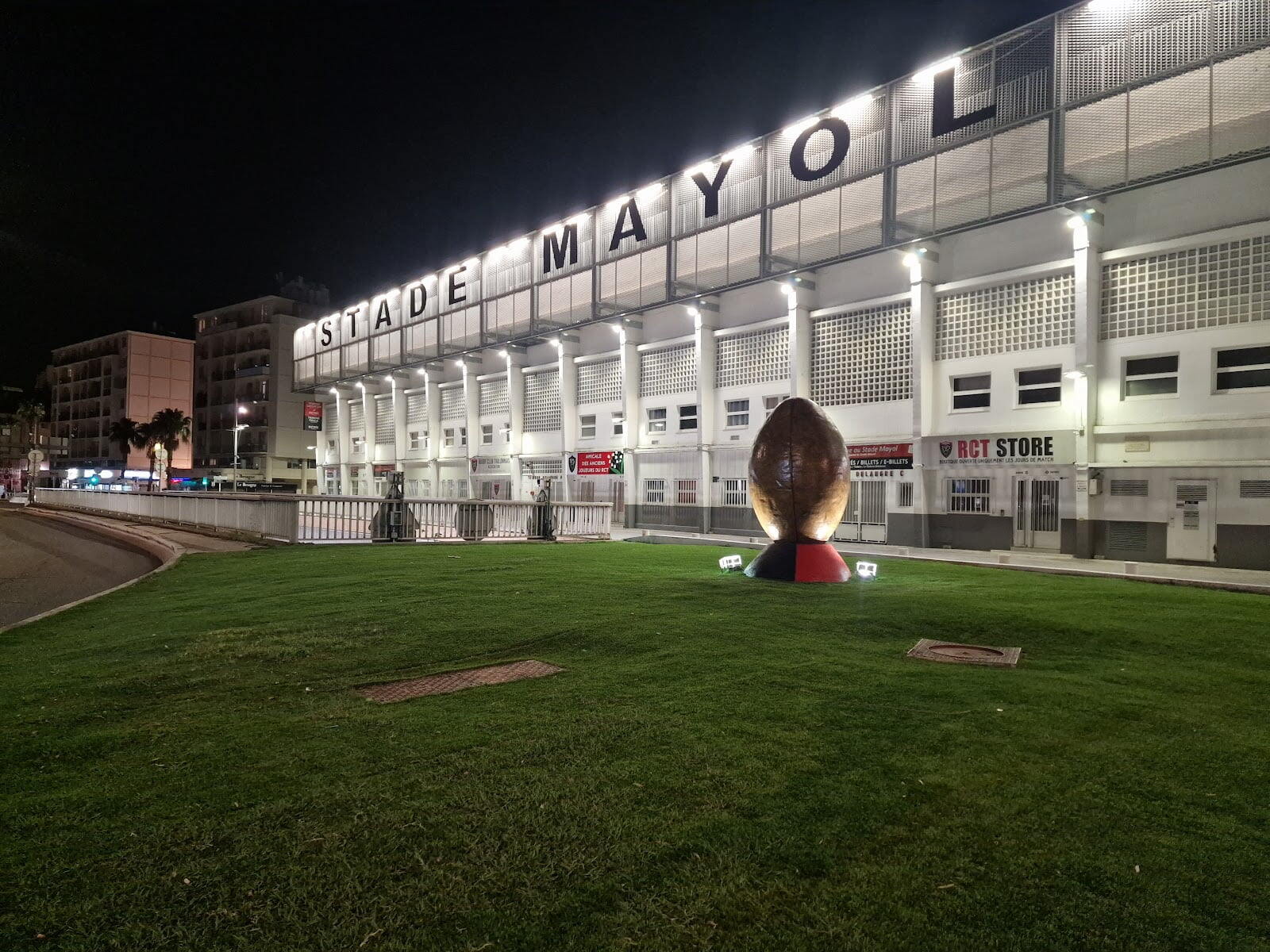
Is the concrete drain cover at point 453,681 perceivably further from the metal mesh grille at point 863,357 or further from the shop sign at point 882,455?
the metal mesh grille at point 863,357

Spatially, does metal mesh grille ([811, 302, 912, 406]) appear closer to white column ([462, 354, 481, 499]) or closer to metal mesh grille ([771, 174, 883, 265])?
metal mesh grille ([771, 174, 883, 265])

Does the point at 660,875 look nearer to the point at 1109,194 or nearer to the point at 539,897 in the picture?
the point at 539,897

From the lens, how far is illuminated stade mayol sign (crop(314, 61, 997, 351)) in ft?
75.9

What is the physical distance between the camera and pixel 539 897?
2.81 metres

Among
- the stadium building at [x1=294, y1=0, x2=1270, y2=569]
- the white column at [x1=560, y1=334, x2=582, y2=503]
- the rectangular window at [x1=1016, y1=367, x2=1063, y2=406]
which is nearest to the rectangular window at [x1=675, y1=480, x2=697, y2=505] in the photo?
the stadium building at [x1=294, y1=0, x2=1270, y2=569]

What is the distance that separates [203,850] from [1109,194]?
23385 millimetres

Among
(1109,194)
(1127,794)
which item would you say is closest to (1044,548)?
(1109,194)

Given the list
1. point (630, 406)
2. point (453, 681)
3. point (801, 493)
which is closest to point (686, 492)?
point (630, 406)

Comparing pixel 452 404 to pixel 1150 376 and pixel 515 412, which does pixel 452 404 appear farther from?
pixel 1150 376

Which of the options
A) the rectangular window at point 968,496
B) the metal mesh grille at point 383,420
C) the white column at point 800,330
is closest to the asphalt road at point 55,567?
the white column at point 800,330

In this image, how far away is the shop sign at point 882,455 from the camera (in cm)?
→ 2483

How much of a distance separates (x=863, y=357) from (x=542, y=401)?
61.5 feet

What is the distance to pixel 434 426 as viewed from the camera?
46.7m

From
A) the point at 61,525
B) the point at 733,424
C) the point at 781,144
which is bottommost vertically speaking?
the point at 61,525
